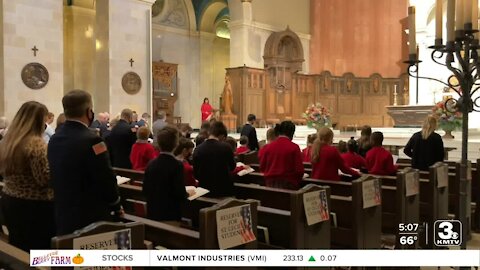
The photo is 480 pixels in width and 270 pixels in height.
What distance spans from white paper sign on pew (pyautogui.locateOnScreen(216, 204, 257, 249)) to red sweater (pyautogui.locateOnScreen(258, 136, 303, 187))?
206cm

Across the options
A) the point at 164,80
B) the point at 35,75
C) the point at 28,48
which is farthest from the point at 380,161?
the point at 164,80

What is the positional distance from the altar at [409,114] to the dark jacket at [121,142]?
8499 mm

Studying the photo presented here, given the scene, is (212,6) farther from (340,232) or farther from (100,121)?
(340,232)

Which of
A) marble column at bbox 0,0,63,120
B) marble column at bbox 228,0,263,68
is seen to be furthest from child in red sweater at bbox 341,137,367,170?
marble column at bbox 228,0,263,68

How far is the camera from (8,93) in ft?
33.8

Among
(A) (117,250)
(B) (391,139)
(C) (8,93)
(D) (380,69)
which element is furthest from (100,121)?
(D) (380,69)

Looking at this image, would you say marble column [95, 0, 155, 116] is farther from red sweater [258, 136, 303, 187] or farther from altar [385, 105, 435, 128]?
red sweater [258, 136, 303, 187]

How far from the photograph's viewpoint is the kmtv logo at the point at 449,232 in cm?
297

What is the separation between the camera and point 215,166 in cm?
432

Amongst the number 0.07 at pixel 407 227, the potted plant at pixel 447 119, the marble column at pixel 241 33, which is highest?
the marble column at pixel 241 33

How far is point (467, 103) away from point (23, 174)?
2.86 metres

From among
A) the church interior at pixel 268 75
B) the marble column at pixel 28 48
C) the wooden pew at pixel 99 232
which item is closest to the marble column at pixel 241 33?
the church interior at pixel 268 75

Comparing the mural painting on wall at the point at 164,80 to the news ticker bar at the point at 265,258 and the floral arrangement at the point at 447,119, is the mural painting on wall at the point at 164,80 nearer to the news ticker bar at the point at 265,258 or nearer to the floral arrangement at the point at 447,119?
the floral arrangement at the point at 447,119

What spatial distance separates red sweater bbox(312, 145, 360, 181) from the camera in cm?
491
